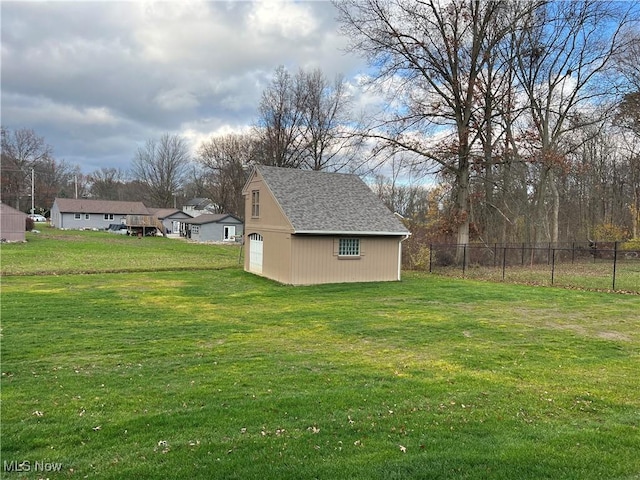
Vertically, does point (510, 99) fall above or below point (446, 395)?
above

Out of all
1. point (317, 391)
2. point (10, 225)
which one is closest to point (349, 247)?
point (317, 391)

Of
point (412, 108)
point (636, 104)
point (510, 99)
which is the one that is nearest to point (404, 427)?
point (412, 108)

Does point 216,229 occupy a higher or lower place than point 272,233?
higher

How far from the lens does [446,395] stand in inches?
209

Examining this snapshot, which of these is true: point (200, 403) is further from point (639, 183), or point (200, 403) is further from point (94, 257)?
point (639, 183)

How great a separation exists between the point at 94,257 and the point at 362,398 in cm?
2476

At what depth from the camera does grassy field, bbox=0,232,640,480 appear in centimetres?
365

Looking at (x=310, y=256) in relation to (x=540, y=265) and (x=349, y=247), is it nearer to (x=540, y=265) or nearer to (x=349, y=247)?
(x=349, y=247)

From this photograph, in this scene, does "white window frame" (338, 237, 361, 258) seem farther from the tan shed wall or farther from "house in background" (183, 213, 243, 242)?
"house in background" (183, 213, 243, 242)

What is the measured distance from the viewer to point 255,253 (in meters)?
20.2

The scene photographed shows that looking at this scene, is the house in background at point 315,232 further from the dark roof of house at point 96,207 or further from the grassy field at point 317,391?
the dark roof of house at point 96,207

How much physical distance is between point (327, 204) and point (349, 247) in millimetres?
2319

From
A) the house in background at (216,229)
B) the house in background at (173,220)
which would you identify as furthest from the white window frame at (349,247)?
the house in background at (173,220)

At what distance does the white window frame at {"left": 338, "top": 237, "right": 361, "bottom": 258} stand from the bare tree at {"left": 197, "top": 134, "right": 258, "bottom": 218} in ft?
108
